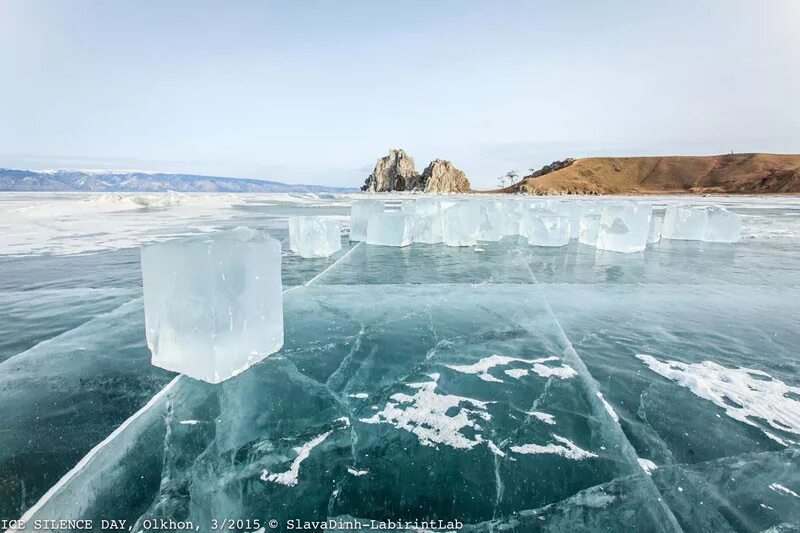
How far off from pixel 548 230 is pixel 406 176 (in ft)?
276

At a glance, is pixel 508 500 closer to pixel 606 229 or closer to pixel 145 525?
pixel 145 525

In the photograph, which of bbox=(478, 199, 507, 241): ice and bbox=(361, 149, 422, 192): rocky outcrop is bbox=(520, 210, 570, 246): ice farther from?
bbox=(361, 149, 422, 192): rocky outcrop

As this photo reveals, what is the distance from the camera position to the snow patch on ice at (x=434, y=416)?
1.66 meters

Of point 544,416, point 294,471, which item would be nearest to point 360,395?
Result: point 294,471

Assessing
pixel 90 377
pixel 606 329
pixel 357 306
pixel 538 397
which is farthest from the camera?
pixel 357 306

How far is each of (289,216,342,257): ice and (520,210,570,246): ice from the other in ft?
12.9

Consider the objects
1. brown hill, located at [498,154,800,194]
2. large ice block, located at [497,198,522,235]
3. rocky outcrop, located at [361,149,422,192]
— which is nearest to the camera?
large ice block, located at [497,198,522,235]

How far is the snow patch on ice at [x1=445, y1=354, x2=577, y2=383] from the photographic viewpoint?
7.23 feet

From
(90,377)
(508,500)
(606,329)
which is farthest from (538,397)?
(90,377)

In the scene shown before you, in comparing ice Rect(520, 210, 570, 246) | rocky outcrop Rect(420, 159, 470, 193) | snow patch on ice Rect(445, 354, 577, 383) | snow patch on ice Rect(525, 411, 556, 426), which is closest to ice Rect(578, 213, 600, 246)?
ice Rect(520, 210, 570, 246)

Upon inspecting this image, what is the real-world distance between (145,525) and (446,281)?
346cm

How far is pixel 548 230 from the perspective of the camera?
751 cm

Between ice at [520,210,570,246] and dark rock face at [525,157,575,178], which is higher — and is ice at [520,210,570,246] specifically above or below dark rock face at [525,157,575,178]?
below

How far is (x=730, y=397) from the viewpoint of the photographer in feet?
6.48
